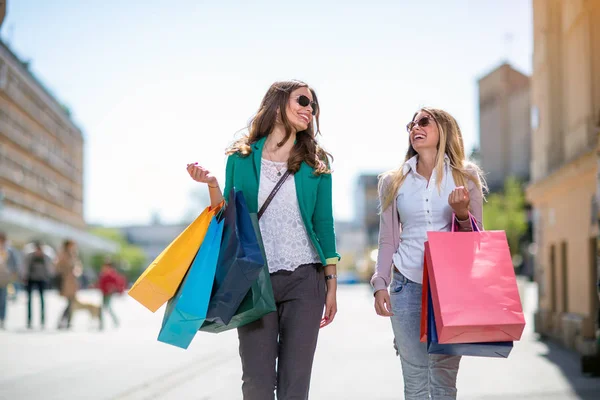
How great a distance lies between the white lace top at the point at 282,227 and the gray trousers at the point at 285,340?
0.06 meters

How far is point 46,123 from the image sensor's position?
8094 cm

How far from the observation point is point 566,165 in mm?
13258

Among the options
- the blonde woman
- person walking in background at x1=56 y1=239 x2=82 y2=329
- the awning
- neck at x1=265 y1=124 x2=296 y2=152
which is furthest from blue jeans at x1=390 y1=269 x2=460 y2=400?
the awning

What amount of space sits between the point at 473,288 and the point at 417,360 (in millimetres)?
595

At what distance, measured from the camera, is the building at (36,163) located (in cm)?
6172

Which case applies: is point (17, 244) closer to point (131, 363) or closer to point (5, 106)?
point (5, 106)

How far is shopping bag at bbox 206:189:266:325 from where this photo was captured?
4.05 meters

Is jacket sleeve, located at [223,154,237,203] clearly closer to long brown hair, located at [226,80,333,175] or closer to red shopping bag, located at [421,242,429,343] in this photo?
long brown hair, located at [226,80,333,175]

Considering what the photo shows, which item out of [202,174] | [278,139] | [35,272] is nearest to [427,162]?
[278,139]

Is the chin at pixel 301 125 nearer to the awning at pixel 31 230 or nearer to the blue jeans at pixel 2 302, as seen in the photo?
the blue jeans at pixel 2 302

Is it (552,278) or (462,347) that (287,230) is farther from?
(552,278)

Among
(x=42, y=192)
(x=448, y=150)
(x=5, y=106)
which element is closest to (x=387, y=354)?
(x=448, y=150)

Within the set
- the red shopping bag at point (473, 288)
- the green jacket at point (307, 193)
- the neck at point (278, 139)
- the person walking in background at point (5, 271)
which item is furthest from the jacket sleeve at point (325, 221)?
the person walking in background at point (5, 271)

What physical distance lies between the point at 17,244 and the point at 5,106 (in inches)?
410
